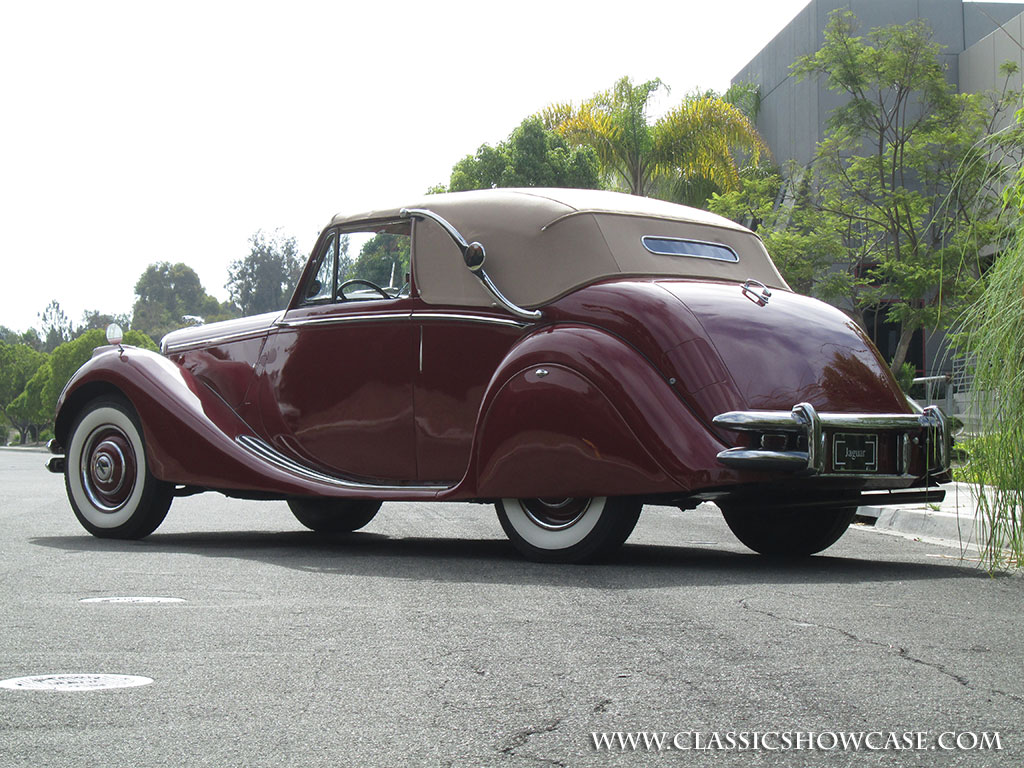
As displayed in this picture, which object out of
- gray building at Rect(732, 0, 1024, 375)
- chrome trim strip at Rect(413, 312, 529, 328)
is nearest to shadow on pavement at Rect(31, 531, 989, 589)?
chrome trim strip at Rect(413, 312, 529, 328)

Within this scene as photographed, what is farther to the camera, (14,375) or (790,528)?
(14,375)

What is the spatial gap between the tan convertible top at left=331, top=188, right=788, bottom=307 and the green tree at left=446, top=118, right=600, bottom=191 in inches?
991

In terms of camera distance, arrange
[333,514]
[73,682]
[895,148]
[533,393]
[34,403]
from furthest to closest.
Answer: [34,403], [895,148], [333,514], [533,393], [73,682]

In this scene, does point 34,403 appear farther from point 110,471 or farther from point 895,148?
point 110,471

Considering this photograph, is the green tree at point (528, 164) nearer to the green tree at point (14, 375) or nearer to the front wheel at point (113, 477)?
the front wheel at point (113, 477)

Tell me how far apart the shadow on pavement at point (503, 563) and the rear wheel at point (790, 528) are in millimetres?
122

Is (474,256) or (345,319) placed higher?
(474,256)

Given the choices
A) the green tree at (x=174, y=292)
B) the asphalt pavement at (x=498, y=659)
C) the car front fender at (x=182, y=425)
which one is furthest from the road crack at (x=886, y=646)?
the green tree at (x=174, y=292)

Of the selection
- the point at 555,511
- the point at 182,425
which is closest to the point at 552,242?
the point at 555,511

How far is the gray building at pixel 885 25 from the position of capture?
102ft

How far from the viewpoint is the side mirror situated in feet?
23.1

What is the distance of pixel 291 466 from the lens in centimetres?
773

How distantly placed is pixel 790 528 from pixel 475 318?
2.29 metres

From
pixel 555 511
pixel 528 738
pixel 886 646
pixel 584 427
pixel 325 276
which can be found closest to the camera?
pixel 528 738
